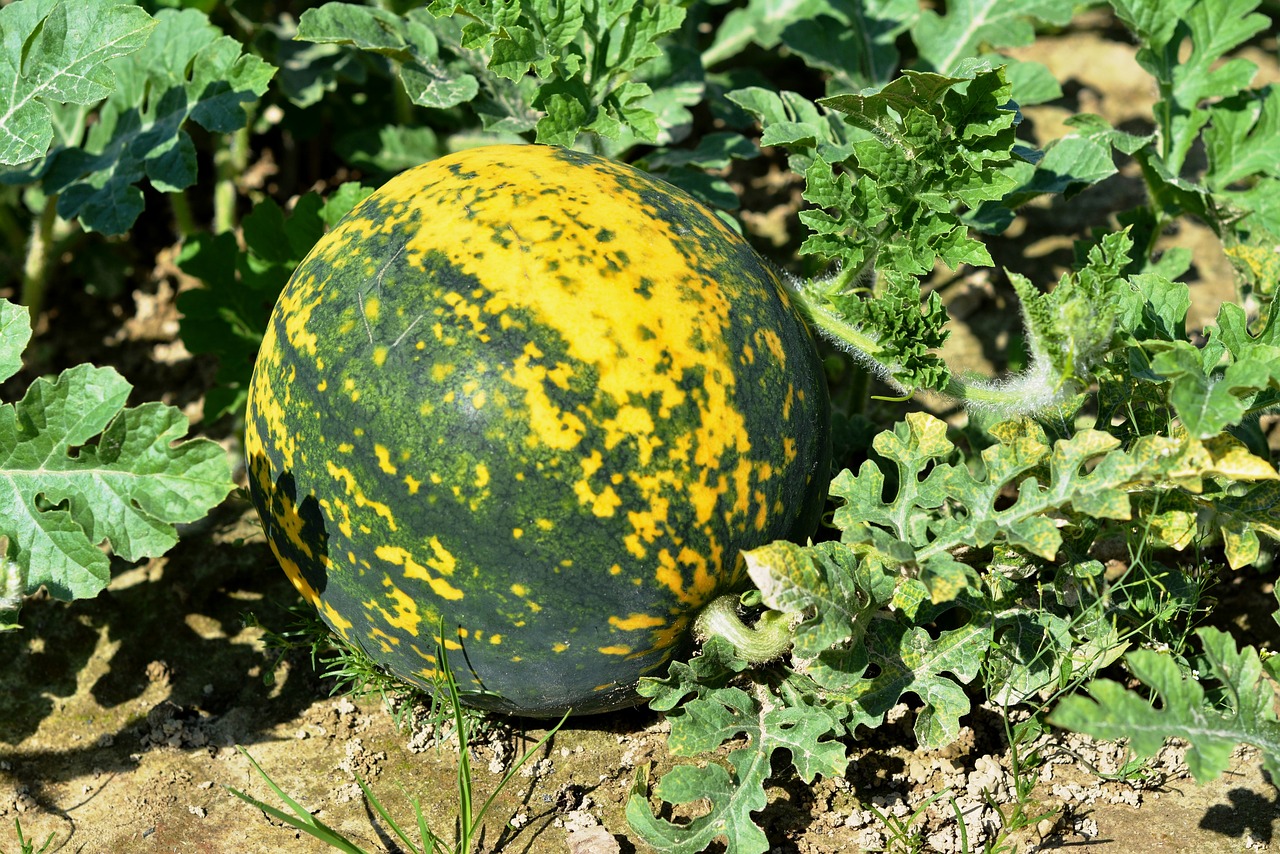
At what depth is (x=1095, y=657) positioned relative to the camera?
9.73 feet

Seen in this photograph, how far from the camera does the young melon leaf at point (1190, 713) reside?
2.30 meters

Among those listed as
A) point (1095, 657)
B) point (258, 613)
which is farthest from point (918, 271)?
point (258, 613)

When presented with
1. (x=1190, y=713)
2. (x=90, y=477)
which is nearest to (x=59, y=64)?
(x=90, y=477)

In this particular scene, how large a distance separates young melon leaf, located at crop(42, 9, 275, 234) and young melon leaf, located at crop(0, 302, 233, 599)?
858 millimetres

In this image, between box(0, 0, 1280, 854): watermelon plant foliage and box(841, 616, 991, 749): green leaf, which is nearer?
box(0, 0, 1280, 854): watermelon plant foliage

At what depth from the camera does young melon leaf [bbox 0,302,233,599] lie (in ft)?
9.02

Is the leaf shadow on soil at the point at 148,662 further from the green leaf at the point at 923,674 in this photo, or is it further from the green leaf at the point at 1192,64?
the green leaf at the point at 1192,64

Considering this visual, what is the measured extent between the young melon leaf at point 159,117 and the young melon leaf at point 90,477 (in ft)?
2.81

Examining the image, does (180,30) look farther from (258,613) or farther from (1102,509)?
(1102,509)

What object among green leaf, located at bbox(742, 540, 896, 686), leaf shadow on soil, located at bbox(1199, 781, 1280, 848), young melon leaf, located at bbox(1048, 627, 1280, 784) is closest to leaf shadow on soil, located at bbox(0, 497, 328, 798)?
green leaf, located at bbox(742, 540, 896, 686)

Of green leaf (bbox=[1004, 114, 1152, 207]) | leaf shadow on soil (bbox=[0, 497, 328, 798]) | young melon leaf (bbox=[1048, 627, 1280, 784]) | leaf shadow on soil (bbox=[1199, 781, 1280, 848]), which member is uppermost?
green leaf (bbox=[1004, 114, 1152, 207])

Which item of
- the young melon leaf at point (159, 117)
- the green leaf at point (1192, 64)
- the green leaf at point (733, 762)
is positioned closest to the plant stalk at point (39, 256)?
the young melon leaf at point (159, 117)

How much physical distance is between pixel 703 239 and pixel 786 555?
82 cm

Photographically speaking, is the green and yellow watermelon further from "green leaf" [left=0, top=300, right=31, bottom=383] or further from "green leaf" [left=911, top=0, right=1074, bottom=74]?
"green leaf" [left=911, top=0, right=1074, bottom=74]
